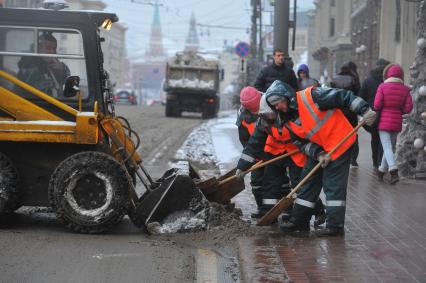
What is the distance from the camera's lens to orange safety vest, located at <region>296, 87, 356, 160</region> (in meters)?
7.52

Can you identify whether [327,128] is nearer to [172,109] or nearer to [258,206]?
[258,206]

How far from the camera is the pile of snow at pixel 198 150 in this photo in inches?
628

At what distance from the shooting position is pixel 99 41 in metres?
8.51

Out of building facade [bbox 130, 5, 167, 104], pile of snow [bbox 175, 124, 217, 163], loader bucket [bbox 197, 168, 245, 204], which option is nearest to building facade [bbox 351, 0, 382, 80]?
pile of snow [bbox 175, 124, 217, 163]

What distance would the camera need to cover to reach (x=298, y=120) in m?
7.65

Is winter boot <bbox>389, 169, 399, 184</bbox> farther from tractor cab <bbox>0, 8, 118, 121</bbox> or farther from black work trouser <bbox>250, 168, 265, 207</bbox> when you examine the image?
tractor cab <bbox>0, 8, 118, 121</bbox>

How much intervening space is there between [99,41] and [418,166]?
5485 mm

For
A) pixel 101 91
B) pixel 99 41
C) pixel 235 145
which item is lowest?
pixel 235 145

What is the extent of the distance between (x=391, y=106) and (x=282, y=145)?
3.66m

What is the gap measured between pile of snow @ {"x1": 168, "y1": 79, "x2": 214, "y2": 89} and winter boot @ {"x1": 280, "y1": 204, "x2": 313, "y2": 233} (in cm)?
2824

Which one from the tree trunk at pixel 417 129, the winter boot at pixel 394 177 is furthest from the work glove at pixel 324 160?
the tree trunk at pixel 417 129

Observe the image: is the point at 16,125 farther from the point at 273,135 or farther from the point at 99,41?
the point at 273,135

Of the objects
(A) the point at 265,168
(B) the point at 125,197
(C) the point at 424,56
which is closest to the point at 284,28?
(C) the point at 424,56

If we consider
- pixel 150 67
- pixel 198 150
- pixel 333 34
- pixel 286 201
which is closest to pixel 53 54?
pixel 286 201
